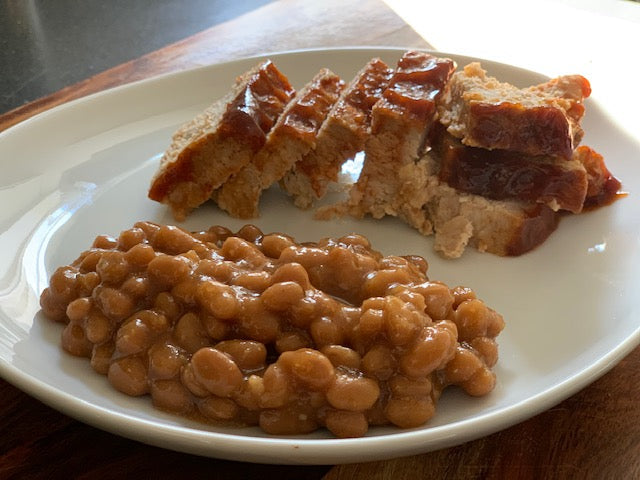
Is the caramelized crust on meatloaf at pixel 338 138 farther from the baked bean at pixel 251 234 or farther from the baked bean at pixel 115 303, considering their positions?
the baked bean at pixel 115 303

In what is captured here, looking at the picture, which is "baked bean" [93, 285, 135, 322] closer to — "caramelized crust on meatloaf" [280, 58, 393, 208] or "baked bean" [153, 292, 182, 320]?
"baked bean" [153, 292, 182, 320]

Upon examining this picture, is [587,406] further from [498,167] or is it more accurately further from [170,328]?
[170,328]

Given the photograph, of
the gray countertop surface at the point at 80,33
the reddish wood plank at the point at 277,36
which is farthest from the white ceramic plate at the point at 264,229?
the gray countertop surface at the point at 80,33

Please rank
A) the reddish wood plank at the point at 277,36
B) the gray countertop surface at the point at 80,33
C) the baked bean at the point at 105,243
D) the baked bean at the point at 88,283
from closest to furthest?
the baked bean at the point at 88,283 → the baked bean at the point at 105,243 → the reddish wood plank at the point at 277,36 → the gray countertop surface at the point at 80,33

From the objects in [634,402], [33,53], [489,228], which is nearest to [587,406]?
[634,402]

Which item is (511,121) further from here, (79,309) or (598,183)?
(79,309)

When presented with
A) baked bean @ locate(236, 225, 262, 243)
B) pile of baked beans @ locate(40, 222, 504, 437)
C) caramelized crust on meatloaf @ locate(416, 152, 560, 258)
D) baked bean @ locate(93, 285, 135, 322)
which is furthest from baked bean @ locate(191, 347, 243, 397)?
caramelized crust on meatloaf @ locate(416, 152, 560, 258)
